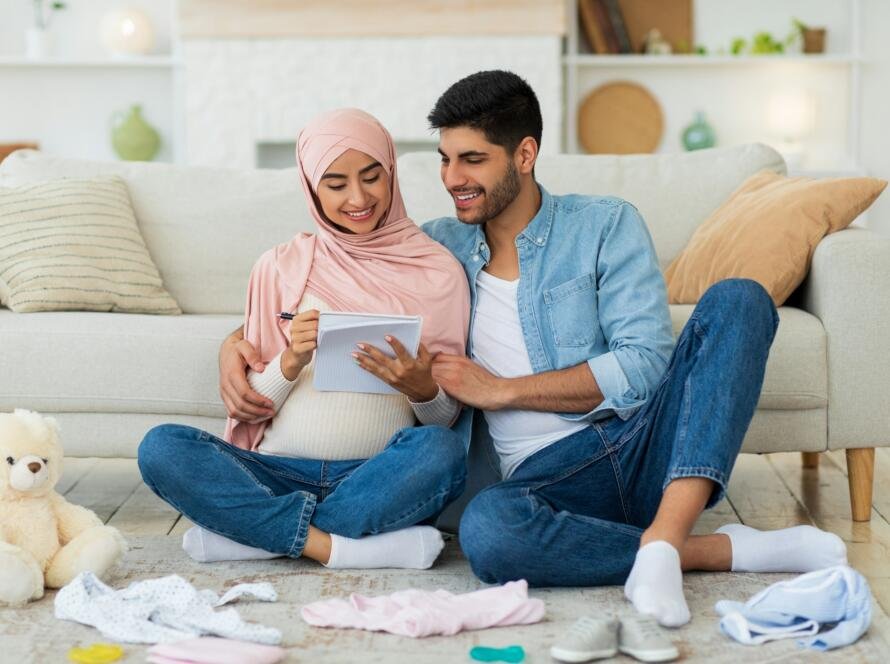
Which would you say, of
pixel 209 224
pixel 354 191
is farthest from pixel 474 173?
pixel 209 224

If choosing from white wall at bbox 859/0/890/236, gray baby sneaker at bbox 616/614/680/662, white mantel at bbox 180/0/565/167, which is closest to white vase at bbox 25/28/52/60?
white mantel at bbox 180/0/565/167

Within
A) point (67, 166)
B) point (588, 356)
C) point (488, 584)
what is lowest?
point (488, 584)

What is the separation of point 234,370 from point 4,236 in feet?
3.28

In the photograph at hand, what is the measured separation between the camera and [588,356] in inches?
85.9

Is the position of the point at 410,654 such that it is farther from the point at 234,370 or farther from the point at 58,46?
the point at 58,46

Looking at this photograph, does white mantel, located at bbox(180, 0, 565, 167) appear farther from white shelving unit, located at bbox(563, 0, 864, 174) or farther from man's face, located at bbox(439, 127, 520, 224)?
man's face, located at bbox(439, 127, 520, 224)

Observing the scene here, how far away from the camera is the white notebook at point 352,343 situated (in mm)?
2010

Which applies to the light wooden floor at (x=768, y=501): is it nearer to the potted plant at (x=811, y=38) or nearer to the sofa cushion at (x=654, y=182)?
the sofa cushion at (x=654, y=182)

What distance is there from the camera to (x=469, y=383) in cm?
216

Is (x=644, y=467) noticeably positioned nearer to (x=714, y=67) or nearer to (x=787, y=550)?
(x=787, y=550)

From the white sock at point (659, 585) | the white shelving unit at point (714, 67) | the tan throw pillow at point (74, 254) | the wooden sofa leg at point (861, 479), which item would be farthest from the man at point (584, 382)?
the white shelving unit at point (714, 67)

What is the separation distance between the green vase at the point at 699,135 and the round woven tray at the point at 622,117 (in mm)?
170

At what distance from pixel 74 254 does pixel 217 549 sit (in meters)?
1.02

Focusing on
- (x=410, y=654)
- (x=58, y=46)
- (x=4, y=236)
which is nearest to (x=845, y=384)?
(x=410, y=654)
